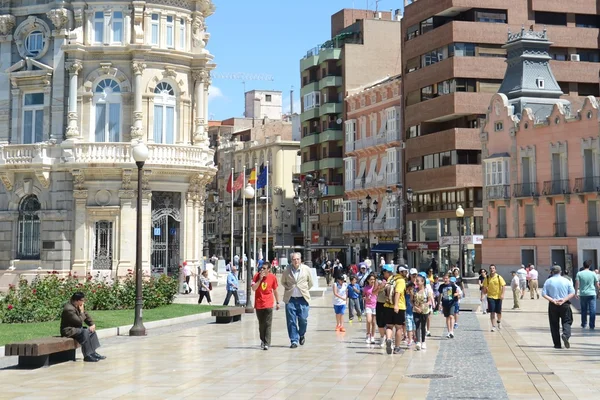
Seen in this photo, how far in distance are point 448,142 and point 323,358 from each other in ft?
169

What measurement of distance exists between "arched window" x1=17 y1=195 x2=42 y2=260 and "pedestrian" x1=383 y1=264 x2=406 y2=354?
1043 inches

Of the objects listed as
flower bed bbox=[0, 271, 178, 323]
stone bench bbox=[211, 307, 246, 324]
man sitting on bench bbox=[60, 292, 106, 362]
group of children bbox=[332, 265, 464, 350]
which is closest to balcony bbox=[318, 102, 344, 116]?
flower bed bbox=[0, 271, 178, 323]

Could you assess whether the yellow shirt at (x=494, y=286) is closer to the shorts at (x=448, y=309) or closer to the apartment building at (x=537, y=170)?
the shorts at (x=448, y=309)

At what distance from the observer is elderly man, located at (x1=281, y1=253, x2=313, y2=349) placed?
19.7 metres

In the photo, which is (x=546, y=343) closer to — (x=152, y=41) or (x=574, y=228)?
(x=152, y=41)

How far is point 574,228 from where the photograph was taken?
2180 inches

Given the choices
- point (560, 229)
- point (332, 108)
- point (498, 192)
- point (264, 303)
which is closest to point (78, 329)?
point (264, 303)

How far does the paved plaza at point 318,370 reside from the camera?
13.3 meters

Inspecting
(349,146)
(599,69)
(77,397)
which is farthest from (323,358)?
(349,146)

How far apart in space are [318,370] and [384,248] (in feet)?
193

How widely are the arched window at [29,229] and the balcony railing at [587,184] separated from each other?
3053 cm

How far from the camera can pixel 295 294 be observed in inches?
776

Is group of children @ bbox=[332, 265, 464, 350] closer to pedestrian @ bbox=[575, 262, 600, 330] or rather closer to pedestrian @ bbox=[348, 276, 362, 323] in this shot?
pedestrian @ bbox=[575, 262, 600, 330]

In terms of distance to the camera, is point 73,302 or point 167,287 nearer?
point 73,302
